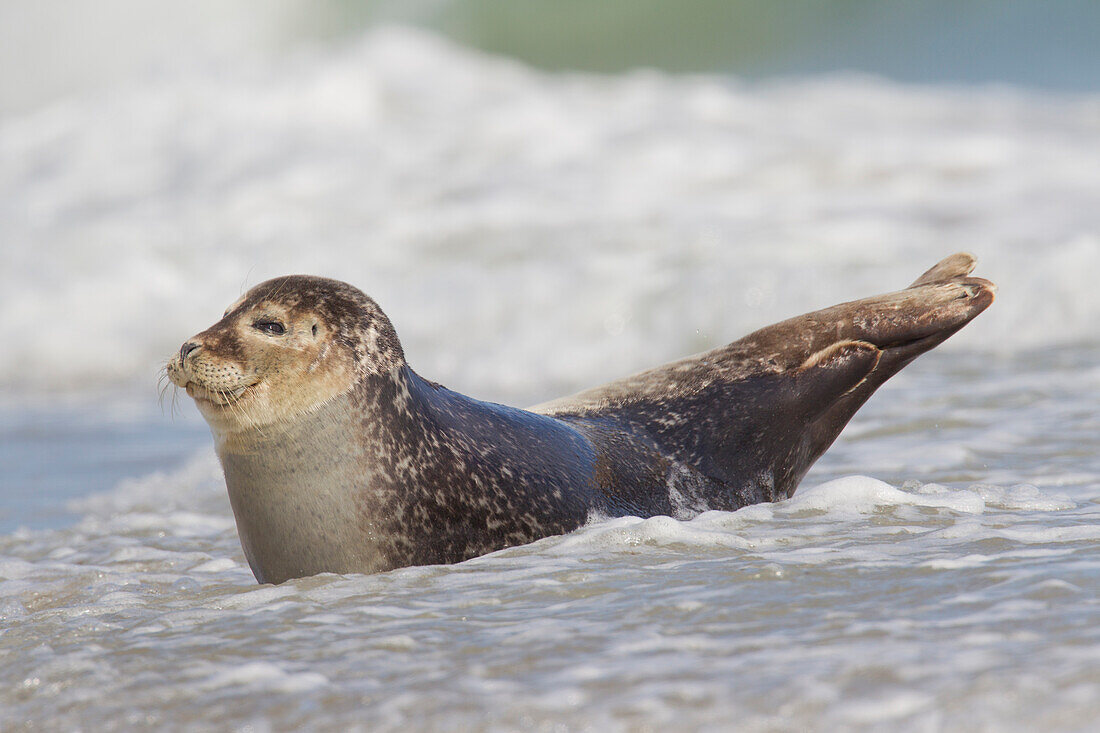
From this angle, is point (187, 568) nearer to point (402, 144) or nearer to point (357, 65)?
point (402, 144)

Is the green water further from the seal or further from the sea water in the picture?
the seal

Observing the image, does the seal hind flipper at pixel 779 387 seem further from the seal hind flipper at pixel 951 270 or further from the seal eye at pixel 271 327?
the seal eye at pixel 271 327

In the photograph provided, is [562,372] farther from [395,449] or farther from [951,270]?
[395,449]

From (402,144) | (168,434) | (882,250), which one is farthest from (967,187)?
(168,434)

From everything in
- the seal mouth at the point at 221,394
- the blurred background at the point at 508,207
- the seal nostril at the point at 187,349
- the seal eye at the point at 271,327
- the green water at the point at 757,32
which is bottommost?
the seal mouth at the point at 221,394

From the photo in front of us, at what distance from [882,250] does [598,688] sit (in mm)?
7336

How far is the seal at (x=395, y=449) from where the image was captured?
10.3 ft

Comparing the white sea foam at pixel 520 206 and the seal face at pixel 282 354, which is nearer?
the seal face at pixel 282 354

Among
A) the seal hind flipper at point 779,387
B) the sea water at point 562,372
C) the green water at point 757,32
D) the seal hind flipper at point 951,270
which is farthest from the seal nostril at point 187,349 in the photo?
the green water at point 757,32

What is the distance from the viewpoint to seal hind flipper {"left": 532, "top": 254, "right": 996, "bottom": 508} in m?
3.98

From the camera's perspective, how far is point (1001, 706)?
1937 millimetres

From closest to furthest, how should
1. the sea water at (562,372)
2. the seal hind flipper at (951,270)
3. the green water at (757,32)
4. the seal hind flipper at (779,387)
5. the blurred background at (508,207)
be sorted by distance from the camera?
the sea water at (562,372) < the seal hind flipper at (779,387) < the seal hind flipper at (951,270) < the blurred background at (508,207) < the green water at (757,32)

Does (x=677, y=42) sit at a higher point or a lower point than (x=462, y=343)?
higher

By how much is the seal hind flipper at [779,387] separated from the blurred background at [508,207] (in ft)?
7.42
